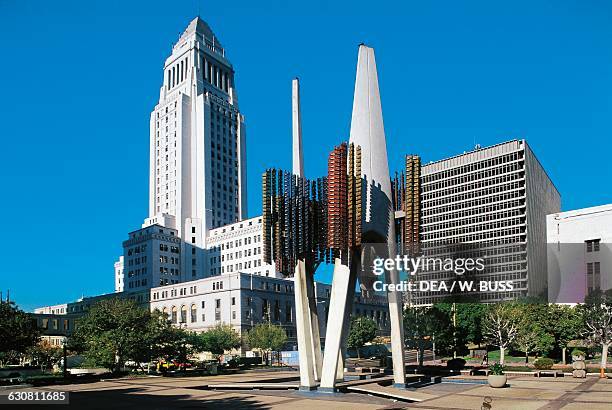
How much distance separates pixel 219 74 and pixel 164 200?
44.5m

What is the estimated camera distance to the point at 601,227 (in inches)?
5472

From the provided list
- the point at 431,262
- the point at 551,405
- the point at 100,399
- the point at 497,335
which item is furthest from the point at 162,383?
the point at 431,262

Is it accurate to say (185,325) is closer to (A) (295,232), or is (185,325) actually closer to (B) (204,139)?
(B) (204,139)

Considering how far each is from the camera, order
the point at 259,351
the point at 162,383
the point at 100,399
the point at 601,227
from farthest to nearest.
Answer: the point at 601,227 → the point at 259,351 → the point at 162,383 → the point at 100,399

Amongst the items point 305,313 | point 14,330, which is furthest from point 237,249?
point 305,313

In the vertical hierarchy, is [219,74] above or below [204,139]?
above

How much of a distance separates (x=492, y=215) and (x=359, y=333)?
261 feet

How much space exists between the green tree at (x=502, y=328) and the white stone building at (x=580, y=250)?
5681 cm

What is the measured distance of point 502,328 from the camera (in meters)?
75.0

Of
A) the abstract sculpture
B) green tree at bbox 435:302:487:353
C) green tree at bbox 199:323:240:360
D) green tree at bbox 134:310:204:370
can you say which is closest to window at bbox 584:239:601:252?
green tree at bbox 435:302:487:353

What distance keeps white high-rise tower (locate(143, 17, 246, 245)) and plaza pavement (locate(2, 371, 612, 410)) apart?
122m

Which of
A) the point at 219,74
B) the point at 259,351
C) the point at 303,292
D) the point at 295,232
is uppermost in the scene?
the point at 219,74

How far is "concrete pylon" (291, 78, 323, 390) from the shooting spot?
4316cm

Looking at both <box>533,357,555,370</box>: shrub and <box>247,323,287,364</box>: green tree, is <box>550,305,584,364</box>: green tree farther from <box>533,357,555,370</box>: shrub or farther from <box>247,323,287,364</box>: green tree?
<box>247,323,287,364</box>: green tree
